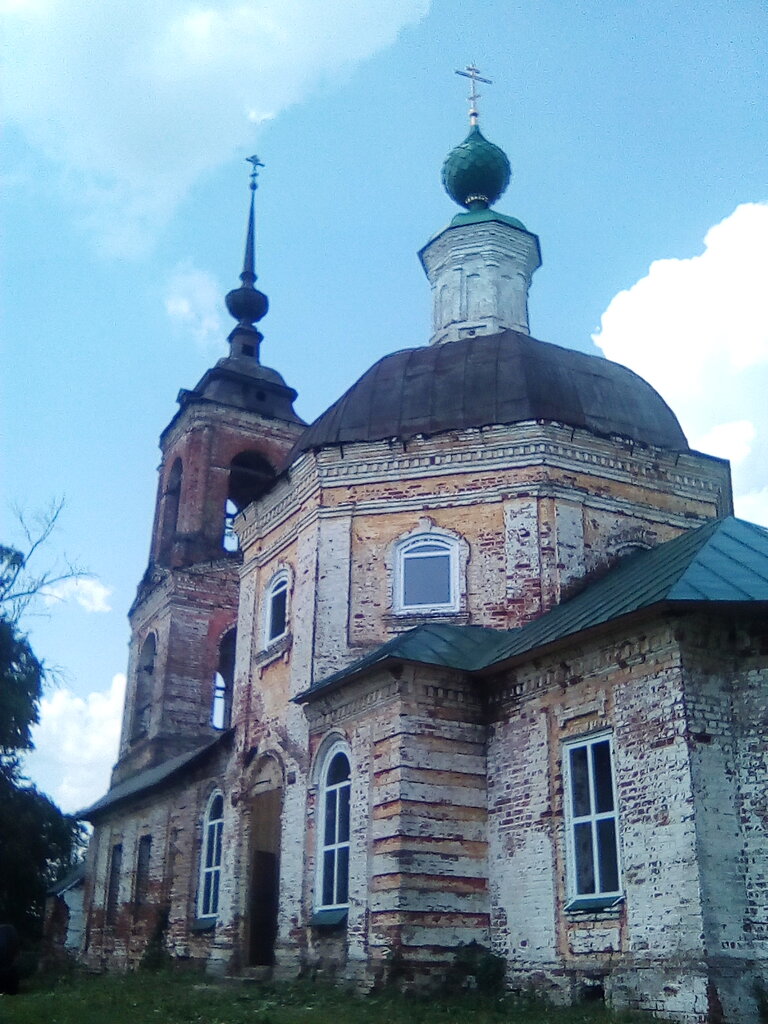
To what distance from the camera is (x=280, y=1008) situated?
9.74 m

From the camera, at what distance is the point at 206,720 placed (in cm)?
2233

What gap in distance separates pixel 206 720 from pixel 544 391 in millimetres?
11908

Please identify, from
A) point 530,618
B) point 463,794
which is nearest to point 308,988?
point 463,794

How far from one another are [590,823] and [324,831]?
355cm

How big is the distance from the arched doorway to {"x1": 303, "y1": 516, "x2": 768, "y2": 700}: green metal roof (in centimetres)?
181

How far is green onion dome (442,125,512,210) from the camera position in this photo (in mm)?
18328

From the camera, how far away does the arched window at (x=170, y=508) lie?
24266mm

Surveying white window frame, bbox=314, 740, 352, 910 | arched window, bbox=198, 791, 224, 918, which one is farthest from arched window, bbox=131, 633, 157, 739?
white window frame, bbox=314, 740, 352, 910

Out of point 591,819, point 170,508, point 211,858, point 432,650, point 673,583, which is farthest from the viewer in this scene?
point 170,508

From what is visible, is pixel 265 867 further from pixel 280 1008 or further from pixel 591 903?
pixel 591 903

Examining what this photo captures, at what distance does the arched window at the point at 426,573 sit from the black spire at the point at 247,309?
14.5 m

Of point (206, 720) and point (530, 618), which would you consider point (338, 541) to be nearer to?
point (530, 618)

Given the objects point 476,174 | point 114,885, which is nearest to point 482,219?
point 476,174

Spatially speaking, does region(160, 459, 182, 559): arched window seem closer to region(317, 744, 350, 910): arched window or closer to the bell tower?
the bell tower
